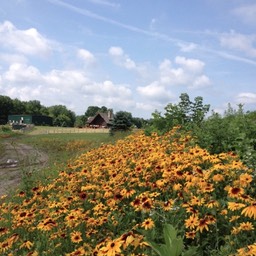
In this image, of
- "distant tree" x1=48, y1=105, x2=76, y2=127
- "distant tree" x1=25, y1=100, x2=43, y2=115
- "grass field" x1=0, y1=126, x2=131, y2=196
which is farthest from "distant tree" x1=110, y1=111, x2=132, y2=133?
"distant tree" x1=25, y1=100, x2=43, y2=115

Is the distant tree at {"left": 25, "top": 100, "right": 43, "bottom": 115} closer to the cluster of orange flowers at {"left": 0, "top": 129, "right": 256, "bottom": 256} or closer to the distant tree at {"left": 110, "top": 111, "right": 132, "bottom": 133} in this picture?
the distant tree at {"left": 110, "top": 111, "right": 132, "bottom": 133}

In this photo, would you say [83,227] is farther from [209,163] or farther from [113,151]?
[113,151]

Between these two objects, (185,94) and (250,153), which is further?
(185,94)

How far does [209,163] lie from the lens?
5.45 metres

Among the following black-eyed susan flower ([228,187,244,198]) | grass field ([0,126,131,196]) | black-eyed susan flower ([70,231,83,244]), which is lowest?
grass field ([0,126,131,196])

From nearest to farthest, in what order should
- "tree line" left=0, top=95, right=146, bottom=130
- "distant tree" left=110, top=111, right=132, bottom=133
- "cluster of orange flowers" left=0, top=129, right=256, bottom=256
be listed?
"cluster of orange flowers" left=0, top=129, right=256, bottom=256, "distant tree" left=110, top=111, right=132, bottom=133, "tree line" left=0, top=95, right=146, bottom=130

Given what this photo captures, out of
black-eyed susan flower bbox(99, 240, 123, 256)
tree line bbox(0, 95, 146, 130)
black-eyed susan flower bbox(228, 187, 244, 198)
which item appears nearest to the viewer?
black-eyed susan flower bbox(99, 240, 123, 256)

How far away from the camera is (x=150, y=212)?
4.09 meters

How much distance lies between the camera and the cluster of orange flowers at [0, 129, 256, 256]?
11.7 ft

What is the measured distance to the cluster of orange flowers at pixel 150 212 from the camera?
3574mm

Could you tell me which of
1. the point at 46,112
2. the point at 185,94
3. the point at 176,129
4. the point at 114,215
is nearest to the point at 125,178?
the point at 114,215

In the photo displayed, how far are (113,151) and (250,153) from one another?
3.33 m

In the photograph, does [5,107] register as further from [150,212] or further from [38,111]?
[150,212]

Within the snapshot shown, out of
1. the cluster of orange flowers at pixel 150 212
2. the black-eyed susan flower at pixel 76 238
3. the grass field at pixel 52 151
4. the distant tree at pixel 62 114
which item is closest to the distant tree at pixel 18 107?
the distant tree at pixel 62 114
